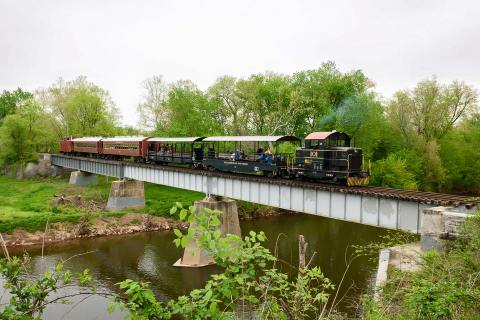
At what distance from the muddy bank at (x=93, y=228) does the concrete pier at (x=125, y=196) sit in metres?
2.53

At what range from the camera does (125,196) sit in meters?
41.2

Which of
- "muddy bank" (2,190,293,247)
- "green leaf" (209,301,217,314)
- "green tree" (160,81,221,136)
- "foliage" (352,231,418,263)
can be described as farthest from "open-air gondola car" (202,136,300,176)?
"green tree" (160,81,221,136)

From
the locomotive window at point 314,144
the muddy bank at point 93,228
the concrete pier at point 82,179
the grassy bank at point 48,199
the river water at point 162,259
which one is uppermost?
the locomotive window at point 314,144

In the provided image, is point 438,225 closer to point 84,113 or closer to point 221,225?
point 221,225

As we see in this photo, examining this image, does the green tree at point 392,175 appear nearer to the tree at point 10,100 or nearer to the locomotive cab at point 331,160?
the locomotive cab at point 331,160

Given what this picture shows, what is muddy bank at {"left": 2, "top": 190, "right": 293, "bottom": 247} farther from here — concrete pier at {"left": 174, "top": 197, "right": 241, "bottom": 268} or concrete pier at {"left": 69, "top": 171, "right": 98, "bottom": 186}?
concrete pier at {"left": 174, "top": 197, "right": 241, "bottom": 268}

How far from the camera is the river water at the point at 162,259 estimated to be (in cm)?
2136

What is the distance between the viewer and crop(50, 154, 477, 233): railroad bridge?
16.6 metres

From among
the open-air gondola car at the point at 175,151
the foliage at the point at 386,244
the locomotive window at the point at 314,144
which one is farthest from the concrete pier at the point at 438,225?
the open-air gondola car at the point at 175,151

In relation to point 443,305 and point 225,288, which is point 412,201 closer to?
point 443,305

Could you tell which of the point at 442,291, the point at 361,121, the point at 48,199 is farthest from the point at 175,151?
the point at 442,291

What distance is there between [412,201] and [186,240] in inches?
560

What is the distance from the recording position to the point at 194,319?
209 inches

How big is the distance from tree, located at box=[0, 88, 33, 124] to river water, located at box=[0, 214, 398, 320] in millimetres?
60479
